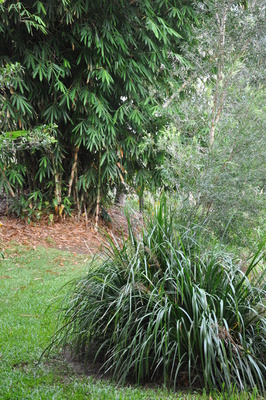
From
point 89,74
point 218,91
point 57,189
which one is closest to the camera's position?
point 218,91

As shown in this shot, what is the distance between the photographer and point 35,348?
3.44 metres

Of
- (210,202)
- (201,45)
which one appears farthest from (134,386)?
(201,45)

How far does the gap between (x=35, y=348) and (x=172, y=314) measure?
110 cm

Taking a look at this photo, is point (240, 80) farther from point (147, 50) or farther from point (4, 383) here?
point (147, 50)

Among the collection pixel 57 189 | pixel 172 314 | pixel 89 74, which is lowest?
pixel 172 314

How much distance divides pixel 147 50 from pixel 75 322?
622cm

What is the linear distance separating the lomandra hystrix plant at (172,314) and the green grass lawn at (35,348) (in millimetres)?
154

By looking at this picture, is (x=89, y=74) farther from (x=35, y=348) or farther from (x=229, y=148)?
(x=35, y=348)

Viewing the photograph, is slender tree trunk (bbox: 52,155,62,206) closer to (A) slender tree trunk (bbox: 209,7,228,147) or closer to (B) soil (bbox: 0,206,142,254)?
(B) soil (bbox: 0,206,142,254)

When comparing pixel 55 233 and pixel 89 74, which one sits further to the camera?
pixel 55 233

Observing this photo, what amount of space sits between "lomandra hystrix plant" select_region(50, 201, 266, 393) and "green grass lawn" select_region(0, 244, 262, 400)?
154 millimetres

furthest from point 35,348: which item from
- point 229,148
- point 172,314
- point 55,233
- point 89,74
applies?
point 89,74

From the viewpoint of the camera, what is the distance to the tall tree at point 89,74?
24.5 feet

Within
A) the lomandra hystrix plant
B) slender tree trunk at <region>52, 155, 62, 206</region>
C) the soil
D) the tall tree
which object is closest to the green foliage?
the lomandra hystrix plant
